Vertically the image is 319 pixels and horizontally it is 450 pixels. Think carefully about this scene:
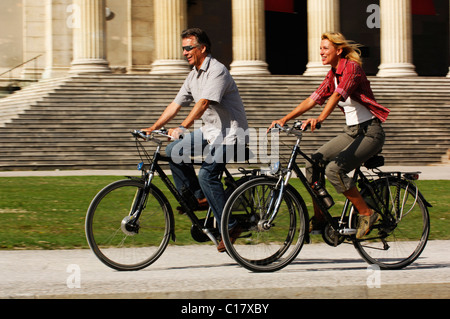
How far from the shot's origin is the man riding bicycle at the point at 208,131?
634 cm

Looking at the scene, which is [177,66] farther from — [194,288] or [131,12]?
[194,288]

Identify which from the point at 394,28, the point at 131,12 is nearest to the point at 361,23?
the point at 394,28

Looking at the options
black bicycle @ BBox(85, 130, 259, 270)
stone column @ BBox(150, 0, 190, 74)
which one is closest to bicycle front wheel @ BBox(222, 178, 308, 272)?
black bicycle @ BBox(85, 130, 259, 270)

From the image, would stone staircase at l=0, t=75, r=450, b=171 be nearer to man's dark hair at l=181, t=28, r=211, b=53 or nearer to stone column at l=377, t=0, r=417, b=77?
stone column at l=377, t=0, r=417, b=77

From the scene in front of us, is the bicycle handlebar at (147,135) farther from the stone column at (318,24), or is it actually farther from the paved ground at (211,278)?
the stone column at (318,24)

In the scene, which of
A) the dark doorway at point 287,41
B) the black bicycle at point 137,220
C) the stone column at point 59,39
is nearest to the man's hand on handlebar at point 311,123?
the black bicycle at point 137,220

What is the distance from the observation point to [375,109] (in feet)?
21.0

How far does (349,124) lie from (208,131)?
1127 mm

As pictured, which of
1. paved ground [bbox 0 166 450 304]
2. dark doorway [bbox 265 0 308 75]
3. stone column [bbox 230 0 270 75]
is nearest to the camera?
paved ground [bbox 0 166 450 304]

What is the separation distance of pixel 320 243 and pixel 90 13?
18.4m

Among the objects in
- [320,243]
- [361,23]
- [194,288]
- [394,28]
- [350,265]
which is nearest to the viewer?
[194,288]

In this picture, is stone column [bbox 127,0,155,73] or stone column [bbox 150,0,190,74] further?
stone column [bbox 127,0,155,73]

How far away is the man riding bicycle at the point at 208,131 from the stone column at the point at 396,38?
21.4 metres

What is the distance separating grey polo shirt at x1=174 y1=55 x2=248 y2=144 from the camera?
21.1ft
